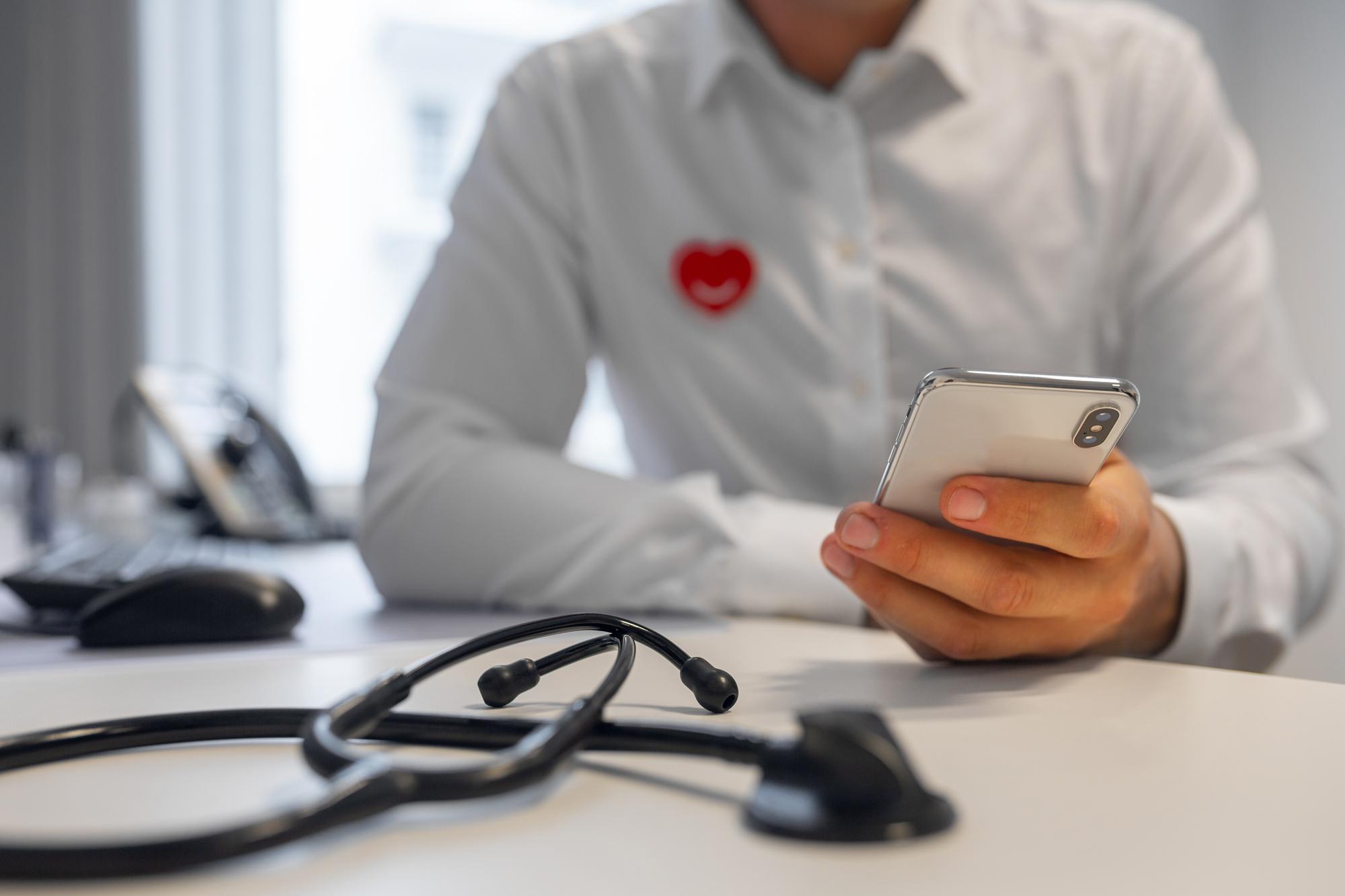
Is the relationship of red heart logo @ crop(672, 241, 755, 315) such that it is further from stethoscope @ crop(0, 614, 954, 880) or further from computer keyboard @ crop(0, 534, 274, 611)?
stethoscope @ crop(0, 614, 954, 880)

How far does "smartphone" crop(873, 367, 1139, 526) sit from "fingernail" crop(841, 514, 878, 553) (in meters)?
0.02

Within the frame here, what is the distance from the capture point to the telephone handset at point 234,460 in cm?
130

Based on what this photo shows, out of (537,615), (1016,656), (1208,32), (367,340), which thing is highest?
(1208,32)

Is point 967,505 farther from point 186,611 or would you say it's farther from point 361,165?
point 361,165

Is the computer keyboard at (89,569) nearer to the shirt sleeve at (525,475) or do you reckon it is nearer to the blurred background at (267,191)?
the shirt sleeve at (525,475)

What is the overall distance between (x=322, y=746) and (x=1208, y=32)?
2.90m

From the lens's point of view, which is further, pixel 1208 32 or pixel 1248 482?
pixel 1208 32

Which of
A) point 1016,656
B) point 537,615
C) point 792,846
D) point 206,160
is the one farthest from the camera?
point 206,160

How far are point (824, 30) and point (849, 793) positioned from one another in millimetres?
913

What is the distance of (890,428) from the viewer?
0.96 meters

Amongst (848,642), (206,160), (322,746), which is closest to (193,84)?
(206,160)

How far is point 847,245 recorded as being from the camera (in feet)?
3.14

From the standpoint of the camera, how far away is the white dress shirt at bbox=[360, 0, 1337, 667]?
92 cm

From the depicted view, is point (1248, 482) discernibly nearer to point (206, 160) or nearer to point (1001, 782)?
point (1001, 782)
